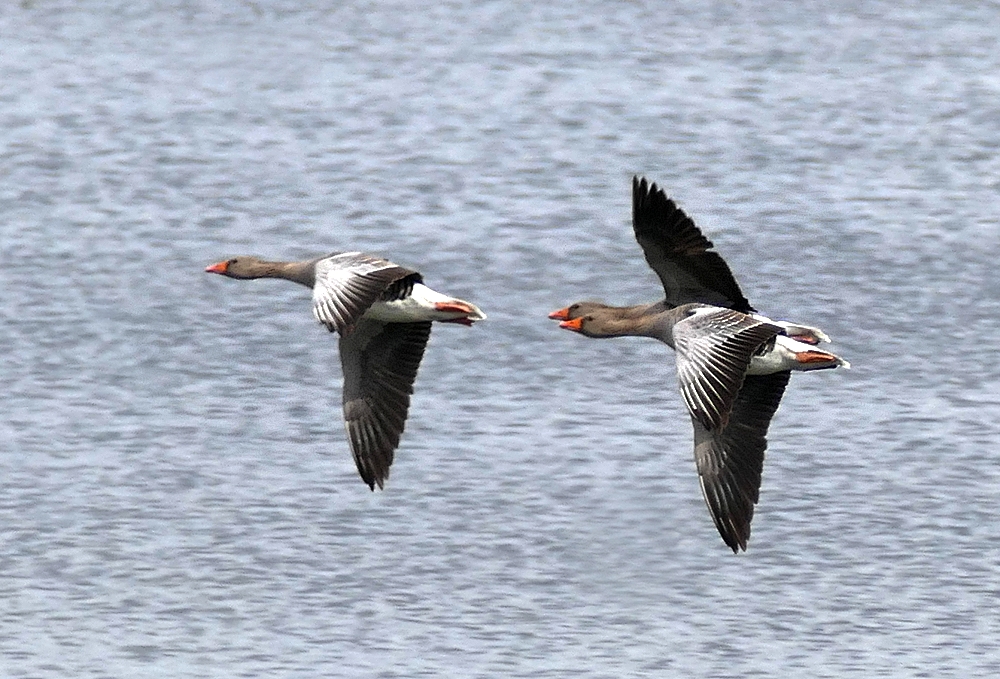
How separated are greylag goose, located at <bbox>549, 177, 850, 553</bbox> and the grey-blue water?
11.6ft

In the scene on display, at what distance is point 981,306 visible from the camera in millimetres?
23859

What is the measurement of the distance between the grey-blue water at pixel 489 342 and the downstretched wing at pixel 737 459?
3483 mm

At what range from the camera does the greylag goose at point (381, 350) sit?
1509 centimetres

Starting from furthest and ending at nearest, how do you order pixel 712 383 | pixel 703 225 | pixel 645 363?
pixel 703 225 → pixel 645 363 → pixel 712 383

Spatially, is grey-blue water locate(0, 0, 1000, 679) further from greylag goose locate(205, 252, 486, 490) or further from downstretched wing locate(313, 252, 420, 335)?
downstretched wing locate(313, 252, 420, 335)

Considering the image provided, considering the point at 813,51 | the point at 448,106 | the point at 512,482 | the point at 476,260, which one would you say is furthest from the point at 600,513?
the point at 813,51

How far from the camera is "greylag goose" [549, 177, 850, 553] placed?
14.2 m

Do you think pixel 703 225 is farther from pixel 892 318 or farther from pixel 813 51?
pixel 813 51

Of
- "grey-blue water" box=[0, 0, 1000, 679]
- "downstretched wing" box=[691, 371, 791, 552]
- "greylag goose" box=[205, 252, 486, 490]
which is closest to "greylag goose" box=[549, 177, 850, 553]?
"downstretched wing" box=[691, 371, 791, 552]

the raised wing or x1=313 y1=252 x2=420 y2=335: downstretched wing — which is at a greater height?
x1=313 y1=252 x2=420 y2=335: downstretched wing

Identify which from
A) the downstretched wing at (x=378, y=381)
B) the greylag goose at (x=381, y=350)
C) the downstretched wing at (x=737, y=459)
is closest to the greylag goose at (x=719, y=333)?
the downstretched wing at (x=737, y=459)

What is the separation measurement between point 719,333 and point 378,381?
2855 millimetres

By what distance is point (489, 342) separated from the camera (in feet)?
74.5

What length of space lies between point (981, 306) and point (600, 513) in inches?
231
